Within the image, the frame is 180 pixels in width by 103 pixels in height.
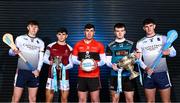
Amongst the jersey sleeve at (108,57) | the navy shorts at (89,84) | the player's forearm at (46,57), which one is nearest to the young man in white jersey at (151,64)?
the jersey sleeve at (108,57)

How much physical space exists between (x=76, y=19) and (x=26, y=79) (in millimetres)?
1974

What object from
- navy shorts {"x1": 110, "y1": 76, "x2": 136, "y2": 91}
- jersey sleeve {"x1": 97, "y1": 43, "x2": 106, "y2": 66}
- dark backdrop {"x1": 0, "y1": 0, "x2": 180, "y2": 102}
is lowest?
navy shorts {"x1": 110, "y1": 76, "x2": 136, "y2": 91}

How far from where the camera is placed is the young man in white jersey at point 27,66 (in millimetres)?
5932

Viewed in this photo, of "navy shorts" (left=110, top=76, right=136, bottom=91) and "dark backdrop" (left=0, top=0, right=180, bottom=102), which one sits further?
"dark backdrop" (left=0, top=0, right=180, bottom=102)

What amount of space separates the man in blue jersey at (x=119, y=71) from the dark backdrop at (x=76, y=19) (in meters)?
1.09

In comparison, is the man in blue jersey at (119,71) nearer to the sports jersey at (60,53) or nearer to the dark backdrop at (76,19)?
the sports jersey at (60,53)

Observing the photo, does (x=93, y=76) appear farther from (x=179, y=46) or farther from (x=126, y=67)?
(x=179, y=46)

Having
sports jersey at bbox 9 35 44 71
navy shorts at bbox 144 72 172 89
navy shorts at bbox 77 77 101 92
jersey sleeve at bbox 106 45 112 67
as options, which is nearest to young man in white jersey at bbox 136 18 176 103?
navy shorts at bbox 144 72 172 89

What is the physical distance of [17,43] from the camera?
606 centimetres

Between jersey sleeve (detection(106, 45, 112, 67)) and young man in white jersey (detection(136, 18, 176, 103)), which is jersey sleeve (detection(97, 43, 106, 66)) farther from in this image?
young man in white jersey (detection(136, 18, 176, 103))

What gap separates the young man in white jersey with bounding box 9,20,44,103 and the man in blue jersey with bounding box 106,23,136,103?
4.74 feet

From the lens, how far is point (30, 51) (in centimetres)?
604

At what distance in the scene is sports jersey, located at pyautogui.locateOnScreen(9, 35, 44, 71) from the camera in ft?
19.8

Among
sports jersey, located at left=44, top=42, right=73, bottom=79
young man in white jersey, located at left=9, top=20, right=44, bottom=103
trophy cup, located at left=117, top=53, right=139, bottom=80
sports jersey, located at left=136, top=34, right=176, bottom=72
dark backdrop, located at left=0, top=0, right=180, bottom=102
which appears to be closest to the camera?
trophy cup, located at left=117, top=53, right=139, bottom=80
